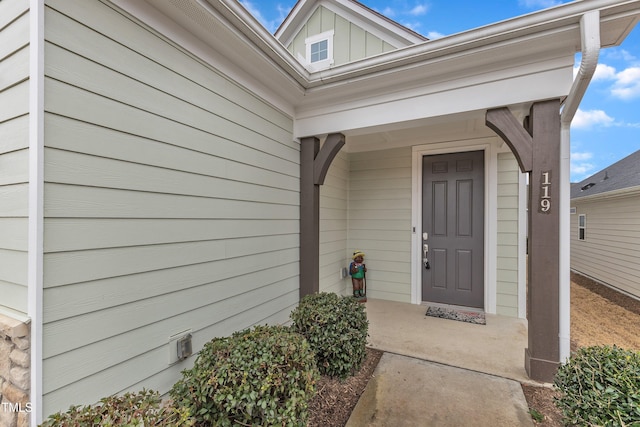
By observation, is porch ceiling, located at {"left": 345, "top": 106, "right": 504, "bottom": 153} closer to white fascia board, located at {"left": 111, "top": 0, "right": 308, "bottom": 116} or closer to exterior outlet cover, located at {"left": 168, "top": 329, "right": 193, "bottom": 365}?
white fascia board, located at {"left": 111, "top": 0, "right": 308, "bottom": 116}

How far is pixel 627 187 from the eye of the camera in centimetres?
569

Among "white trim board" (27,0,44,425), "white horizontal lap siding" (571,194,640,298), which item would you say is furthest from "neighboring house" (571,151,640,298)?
"white trim board" (27,0,44,425)

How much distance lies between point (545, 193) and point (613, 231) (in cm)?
677

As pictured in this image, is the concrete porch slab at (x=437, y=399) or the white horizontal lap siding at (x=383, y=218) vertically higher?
the white horizontal lap siding at (x=383, y=218)

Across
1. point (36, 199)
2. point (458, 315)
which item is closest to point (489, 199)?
point (458, 315)

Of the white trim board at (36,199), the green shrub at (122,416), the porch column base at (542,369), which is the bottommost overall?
the porch column base at (542,369)

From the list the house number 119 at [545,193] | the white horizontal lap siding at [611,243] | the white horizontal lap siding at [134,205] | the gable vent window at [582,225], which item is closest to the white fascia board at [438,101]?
the house number 119 at [545,193]

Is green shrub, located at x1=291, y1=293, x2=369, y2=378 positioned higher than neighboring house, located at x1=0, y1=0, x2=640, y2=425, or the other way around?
neighboring house, located at x1=0, y1=0, x2=640, y2=425

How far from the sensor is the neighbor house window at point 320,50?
4.45 metres

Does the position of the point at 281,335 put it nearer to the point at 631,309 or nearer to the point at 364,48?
the point at 364,48

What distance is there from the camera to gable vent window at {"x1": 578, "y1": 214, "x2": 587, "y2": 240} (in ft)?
26.1

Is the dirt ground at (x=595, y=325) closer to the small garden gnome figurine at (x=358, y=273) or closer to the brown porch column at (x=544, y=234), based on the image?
the brown porch column at (x=544, y=234)

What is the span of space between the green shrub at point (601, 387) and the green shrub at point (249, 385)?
137 centimetres

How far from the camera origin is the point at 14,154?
1.25m
